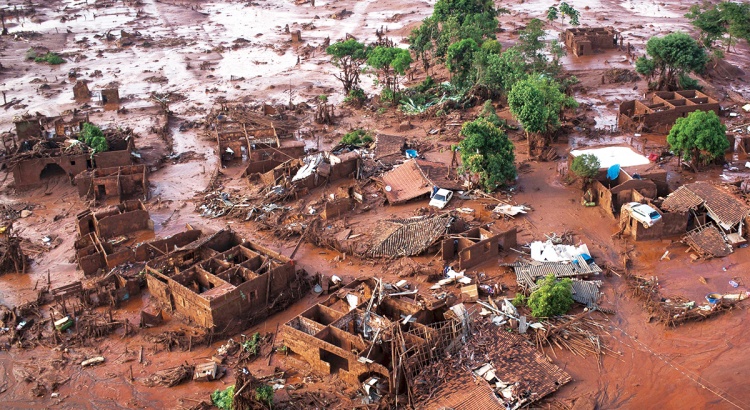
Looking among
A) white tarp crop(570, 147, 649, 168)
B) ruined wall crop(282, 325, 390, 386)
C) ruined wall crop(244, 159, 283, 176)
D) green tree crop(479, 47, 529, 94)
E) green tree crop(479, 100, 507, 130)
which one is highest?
green tree crop(479, 47, 529, 94)

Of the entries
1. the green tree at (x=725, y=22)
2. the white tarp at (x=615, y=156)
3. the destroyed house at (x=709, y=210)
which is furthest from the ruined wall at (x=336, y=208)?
the green tree at (x=725, y=22)

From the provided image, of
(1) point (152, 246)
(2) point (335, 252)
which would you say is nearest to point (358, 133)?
(2) point (335, 252)

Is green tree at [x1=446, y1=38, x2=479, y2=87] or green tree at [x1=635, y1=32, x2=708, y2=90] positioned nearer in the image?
green tree at [x1=635, y1=32, x2=708, y2=90]

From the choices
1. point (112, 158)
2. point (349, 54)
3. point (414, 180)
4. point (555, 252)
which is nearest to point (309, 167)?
point (414, 180)

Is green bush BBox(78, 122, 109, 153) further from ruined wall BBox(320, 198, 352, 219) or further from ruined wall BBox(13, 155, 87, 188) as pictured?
ruined wall BBox(320, 198, 352, 219)

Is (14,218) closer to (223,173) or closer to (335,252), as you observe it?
(223,173)

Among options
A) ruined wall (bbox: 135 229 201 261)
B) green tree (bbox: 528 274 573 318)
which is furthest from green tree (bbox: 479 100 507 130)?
ruined wall (bbox: 135 229 201 261)
